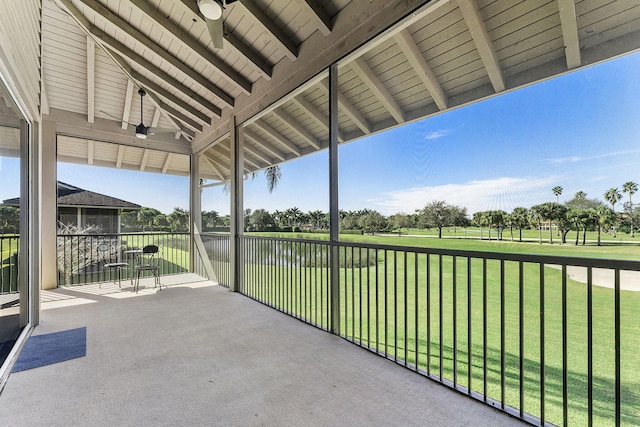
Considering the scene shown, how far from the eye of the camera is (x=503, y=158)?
1785 millimetres

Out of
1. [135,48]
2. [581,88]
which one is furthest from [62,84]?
[581,88]

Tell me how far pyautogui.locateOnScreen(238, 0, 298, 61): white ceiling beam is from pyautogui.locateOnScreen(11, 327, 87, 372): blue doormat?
341 centimetres

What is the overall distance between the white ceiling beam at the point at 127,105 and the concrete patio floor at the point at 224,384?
3.67 m

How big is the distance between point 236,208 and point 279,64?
230 centimetres

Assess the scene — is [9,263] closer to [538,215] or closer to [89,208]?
[89,208]

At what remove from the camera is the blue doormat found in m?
2.37

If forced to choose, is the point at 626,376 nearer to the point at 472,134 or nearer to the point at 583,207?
the point at 583,207

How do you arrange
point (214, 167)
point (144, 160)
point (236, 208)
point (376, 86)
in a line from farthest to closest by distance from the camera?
1. point (144, 160)
2. point (214, 167)
3. point (236, 208)
4. point (376, 86)

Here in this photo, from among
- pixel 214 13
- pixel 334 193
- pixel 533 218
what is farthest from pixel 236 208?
pixel 533 218

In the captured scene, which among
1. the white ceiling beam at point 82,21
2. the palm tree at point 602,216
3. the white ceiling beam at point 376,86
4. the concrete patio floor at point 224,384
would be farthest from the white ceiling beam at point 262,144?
the palm tree at point 602,216

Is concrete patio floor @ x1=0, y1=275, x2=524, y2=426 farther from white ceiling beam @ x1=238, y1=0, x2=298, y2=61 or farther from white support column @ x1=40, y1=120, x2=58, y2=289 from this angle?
white ceiling beam @ x1=238, y1=0, x2=298, y2=61

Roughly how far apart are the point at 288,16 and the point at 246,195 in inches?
103

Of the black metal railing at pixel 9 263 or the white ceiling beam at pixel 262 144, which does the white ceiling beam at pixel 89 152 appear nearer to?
the white ceiling beam at pixel 262 144

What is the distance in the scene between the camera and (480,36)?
203 centimetres
